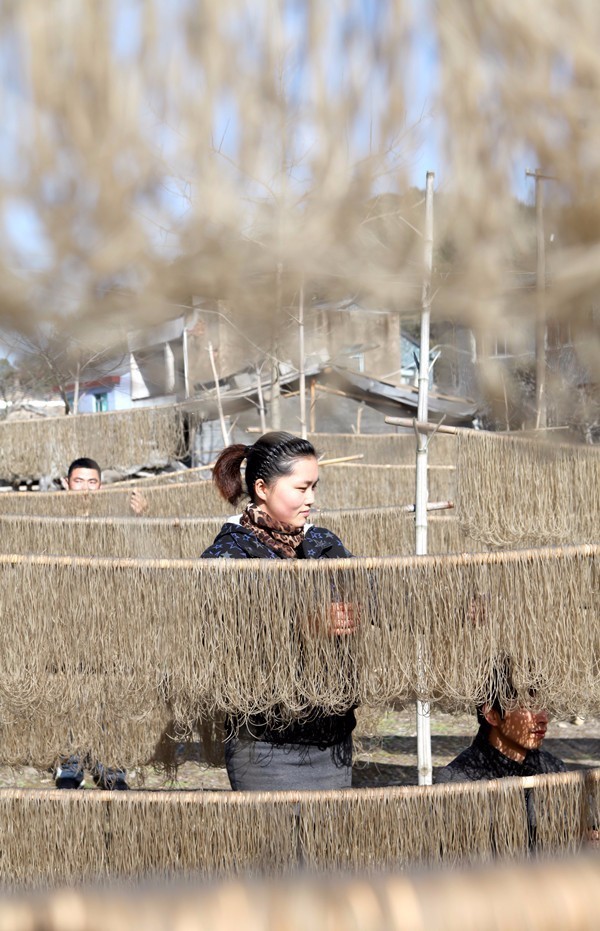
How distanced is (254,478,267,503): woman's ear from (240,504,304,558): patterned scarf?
0.10 ft

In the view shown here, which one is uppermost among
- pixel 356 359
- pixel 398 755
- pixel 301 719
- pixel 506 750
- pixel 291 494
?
pixel 356 359

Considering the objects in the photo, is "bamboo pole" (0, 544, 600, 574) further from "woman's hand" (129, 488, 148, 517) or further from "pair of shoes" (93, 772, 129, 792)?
"woman's hand" (129, 488, 148, 517)

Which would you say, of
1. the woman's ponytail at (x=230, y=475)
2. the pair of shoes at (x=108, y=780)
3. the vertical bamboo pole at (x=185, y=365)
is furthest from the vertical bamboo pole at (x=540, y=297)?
the pair of shoes at (x=108, y=780)

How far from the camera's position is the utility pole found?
0.47m

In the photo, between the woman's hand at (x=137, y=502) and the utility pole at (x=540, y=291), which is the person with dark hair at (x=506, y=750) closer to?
the utility pole at (x=540, y=291)

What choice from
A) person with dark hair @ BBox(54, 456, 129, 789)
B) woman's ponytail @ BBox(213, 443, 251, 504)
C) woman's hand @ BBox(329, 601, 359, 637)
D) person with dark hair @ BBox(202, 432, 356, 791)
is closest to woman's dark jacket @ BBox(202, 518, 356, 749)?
person with dark hair @ BBox(202, 432, 356, 791)

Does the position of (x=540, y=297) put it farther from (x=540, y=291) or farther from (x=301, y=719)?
(x=301, y=719)

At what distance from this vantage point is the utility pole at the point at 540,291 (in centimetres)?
47

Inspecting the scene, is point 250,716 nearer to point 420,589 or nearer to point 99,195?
point 420,589

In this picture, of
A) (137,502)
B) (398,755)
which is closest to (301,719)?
(137,502)

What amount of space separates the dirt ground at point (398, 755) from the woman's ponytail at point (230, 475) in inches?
80.8

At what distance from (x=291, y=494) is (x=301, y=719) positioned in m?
0.54

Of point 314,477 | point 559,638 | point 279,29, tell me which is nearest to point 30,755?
point 314,477

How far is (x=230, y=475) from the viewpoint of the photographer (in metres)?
2.78
